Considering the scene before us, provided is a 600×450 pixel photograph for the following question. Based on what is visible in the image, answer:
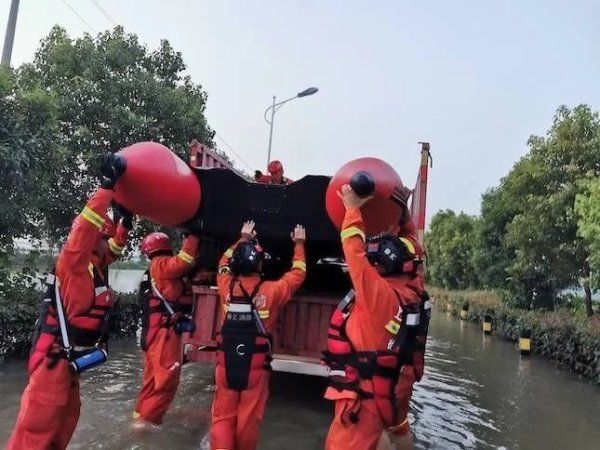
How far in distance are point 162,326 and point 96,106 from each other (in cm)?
A: 612

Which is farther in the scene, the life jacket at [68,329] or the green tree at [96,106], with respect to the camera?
the green tree at [96,106]

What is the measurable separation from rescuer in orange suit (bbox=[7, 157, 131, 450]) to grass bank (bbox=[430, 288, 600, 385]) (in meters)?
8.41

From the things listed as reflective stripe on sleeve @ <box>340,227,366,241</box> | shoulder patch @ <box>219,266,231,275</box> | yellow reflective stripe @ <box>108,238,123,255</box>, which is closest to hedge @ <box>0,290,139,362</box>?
yellow reflective stripe @ <box>108,238,123,255</box>

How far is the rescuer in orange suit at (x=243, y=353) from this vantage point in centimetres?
376

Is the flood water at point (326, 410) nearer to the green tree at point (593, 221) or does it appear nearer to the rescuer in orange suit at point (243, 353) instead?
the rescuer in orange suit at point (243, 353)

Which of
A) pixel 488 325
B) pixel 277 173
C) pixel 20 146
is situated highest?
pixel 20 146

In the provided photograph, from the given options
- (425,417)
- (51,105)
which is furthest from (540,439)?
(51,105)

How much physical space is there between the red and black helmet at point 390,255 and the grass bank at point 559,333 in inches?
289

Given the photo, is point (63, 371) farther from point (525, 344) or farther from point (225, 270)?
point (525, 344)

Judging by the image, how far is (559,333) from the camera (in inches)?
446

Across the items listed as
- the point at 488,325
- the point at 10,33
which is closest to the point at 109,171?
the point at 10,33

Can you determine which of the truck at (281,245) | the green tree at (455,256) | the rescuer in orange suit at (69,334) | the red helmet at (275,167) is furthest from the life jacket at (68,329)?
the green tree at (455,256)

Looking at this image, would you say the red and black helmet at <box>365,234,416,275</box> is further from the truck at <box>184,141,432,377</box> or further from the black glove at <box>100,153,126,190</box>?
the black glove at <box>100,153,126,190</box>

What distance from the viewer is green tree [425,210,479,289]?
92.5 feet
